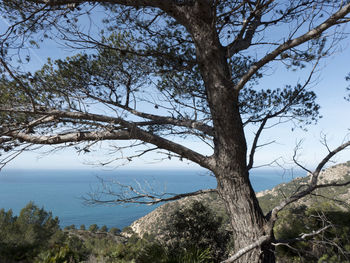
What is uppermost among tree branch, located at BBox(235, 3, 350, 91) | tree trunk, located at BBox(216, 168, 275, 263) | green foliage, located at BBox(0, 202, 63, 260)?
tree branch, located at BBox(235, 3, 350, 91)

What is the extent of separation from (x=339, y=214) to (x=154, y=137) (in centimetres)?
881

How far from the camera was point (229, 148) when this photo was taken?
2.88 meters

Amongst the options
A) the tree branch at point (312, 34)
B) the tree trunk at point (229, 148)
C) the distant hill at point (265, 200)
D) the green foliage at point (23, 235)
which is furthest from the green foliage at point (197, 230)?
the tree branch at point (312, 34)

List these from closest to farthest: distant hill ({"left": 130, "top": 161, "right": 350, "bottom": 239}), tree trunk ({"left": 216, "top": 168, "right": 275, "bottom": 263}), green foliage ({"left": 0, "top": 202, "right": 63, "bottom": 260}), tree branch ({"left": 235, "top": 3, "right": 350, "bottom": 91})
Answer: tree branch ({"left": 235, "top": 3, "right": 350, "bottom": 91}) < tree trunk ({"left": 216, "top": 168, "right": 275, "bottom": 263}) < distant hill ({"left": 130, "top": 161, "right": 350, "bottom": 239}) < green foliage ({"left": 0, "top": 202, "right": 63, "bottom": 260})

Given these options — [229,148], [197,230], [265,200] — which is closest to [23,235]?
[197,230]

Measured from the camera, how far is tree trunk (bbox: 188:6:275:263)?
107 inches

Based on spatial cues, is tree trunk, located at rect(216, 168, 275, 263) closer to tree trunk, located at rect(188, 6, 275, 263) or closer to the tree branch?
tree trunk, located at rect(188, 6, 275, 263)

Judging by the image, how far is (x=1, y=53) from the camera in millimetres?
2785

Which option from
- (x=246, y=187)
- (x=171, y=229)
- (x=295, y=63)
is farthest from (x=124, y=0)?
(x=171, y=229)

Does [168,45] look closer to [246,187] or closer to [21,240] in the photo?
[246,187]

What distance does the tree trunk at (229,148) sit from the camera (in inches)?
107

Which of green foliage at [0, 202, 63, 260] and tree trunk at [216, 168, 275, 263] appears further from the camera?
green foliage at [0, 202, 63, 260]

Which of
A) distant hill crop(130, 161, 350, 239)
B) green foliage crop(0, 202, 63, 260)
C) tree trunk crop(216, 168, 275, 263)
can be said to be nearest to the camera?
tree trunk crop(216, 168, 275, 263)

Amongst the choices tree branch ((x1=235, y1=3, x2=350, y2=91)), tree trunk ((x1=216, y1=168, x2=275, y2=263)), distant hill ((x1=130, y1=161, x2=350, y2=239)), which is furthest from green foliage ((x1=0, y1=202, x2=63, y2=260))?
tree branch ((x1=235, y1=3, x2=350, y2=91))
